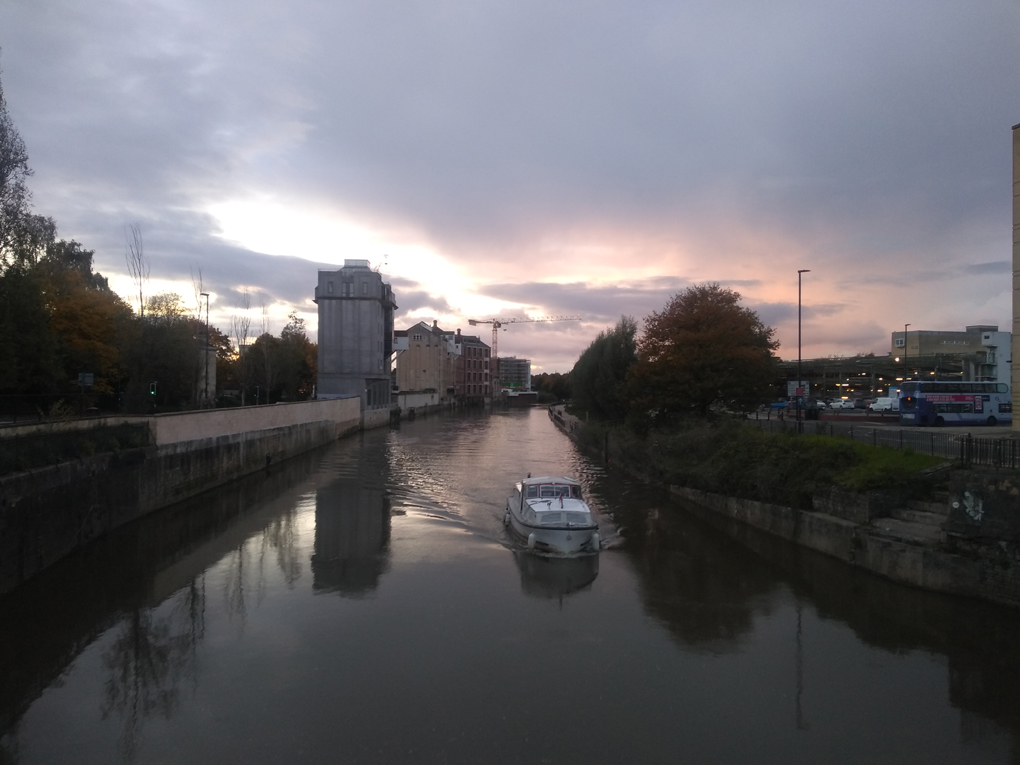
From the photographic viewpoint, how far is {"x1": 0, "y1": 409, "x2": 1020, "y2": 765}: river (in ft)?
→ 26.8

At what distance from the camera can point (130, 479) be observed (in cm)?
1941

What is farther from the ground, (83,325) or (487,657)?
(83,325)

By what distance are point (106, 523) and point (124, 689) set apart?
9986mm

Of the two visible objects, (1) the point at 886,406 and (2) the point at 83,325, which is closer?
(2) the point at 83,325

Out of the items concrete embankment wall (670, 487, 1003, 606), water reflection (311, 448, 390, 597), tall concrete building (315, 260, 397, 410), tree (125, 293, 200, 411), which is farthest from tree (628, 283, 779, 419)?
tall concrete building (315, 260, 397, 410)

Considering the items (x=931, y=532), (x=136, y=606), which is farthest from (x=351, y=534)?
(x=931, y=532)

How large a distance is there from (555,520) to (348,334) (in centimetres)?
5034

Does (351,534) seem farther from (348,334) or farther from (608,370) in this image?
(348,334)

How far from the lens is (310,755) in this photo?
772 cm

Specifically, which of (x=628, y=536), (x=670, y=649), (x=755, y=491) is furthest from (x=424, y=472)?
(x=670, y=649)

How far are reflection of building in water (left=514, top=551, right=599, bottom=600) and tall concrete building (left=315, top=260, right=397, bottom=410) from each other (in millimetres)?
47751

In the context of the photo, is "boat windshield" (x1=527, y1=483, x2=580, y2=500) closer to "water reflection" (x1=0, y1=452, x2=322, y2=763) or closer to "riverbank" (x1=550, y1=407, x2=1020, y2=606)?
"riverbank" (x1=550, y1=407, x2=1020, y2=606)

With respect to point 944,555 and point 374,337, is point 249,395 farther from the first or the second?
point 944,555

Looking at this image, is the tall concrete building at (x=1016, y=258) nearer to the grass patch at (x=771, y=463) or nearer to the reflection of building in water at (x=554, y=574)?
the grass patch at (x=771, y=463)
